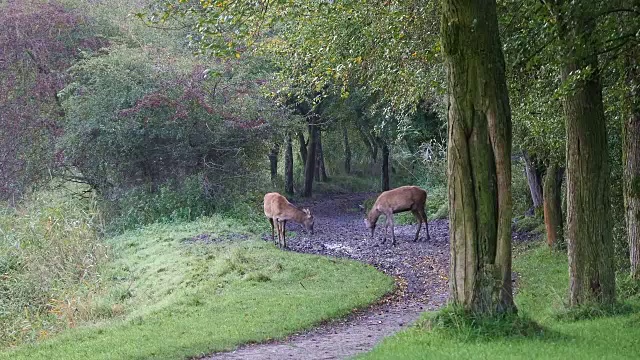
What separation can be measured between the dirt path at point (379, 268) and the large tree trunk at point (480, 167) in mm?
1891

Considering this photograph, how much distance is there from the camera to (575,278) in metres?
10.9

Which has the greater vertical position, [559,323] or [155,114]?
[155,114]

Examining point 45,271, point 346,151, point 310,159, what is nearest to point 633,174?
point 45,271

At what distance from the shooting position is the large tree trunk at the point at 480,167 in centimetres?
930

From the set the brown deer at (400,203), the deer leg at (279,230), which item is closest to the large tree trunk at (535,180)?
the brown deer at (400,203)

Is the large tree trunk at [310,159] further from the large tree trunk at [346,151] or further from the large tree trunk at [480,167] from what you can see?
the large tree trunk at [480,167]

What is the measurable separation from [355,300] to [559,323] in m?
4.70

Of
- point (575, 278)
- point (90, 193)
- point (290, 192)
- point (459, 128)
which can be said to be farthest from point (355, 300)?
point (290, 192)

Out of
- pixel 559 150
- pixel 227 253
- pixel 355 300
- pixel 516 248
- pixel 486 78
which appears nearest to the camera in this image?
pixel 486 78

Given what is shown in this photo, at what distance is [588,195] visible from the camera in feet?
35.2

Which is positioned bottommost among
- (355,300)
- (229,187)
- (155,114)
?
(355,300)

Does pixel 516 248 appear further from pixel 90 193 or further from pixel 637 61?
pixel 90 193

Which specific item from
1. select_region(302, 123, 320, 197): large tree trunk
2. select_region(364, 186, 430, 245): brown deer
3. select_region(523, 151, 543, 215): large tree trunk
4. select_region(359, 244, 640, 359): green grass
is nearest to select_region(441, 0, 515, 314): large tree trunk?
select_region(359, 244, 640, 359): green grass

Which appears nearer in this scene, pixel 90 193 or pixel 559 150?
pixel 559 150
